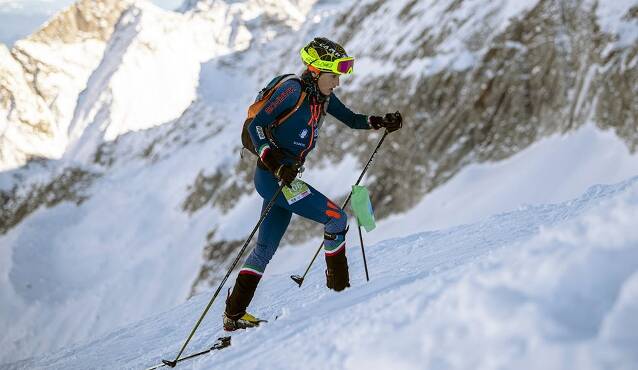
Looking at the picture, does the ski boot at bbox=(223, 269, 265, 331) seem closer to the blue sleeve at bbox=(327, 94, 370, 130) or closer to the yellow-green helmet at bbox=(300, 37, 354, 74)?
the blue sleeve at bbox=(327, 94, 370, 130)

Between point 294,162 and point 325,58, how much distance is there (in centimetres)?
119

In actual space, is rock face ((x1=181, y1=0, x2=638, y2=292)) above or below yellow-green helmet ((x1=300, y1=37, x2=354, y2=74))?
below

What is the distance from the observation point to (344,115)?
646 centimetres

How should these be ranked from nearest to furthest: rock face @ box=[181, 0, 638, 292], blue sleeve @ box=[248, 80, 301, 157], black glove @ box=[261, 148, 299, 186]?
black glove @ box=[261, 148, 299, 186]
blue sleeve @ box=[248, 80, 301, 157]
rock face @ box=[181, 0, 638, 292]

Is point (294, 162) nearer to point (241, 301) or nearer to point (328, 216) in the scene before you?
point (328, 216)

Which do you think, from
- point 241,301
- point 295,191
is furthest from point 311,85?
point 241,301

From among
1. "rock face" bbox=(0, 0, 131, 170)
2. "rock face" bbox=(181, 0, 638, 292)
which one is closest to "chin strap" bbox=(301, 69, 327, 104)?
"rock face" bbox=(181, 0, 638, 292)

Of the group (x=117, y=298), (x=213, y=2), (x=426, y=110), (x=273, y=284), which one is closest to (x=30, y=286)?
(x=117, y=298)

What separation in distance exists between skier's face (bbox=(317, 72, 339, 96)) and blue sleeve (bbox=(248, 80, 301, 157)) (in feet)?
1.08

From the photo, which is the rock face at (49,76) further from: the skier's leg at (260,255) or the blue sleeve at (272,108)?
the blue sleeve at (272,108)

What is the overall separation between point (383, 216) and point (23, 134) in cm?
7056

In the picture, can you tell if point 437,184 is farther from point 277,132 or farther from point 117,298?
point 117,298

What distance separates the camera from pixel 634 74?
1870 centimetres

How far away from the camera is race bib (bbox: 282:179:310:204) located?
18.1 ft
